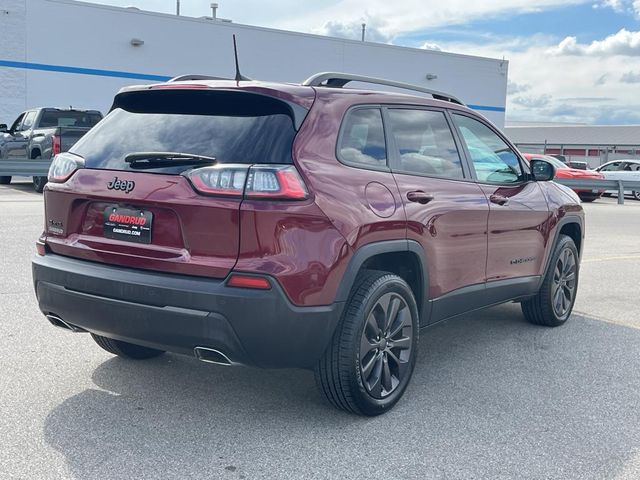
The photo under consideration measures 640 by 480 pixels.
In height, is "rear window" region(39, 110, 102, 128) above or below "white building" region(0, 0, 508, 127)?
below

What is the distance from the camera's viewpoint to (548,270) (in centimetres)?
596

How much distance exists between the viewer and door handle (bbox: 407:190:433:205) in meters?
4.18

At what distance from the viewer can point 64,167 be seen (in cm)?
406

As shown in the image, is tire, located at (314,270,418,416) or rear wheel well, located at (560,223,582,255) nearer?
tire, located at (314,270,418,416)

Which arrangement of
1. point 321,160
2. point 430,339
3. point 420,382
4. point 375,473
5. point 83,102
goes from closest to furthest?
1. point 375,473
2. point 321,160
3. point 420,382
4. point 430,339
5. point 83,102

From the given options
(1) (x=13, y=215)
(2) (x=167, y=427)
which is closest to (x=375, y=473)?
(2) (x=167, y=427)

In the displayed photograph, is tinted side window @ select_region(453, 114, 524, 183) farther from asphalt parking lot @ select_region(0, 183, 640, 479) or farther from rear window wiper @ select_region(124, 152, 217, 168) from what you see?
rear window wiper @ select_region(124, 152, 217, 168)

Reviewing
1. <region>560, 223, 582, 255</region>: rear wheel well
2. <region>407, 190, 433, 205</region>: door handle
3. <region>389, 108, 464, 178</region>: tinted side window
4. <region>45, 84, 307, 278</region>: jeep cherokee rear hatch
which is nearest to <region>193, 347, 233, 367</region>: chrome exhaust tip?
<region>45, 84, 307, 278</region>: jeep cherokee rear hatch

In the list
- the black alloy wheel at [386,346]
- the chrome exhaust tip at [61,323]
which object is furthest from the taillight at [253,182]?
the chrome exhaust tip at [61,323]

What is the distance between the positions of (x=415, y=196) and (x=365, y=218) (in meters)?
0.55

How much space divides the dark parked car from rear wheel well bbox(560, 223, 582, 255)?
12319mm

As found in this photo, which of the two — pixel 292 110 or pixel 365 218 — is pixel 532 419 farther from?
pixel 292 110

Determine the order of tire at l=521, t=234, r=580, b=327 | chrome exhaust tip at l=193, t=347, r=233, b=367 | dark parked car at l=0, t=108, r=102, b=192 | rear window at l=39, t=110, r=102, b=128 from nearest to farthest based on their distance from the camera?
chrome exhaust tip at l=193, t=347, r=233, b=367, tire at l=521, t=234, r=580, b=327, dark parked car at l=0, t=108, r=102, b=192, rear window at l=39, t=110, r=102, b=128

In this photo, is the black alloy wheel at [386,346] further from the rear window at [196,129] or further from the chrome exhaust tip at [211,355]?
the rear window at [196,129]
